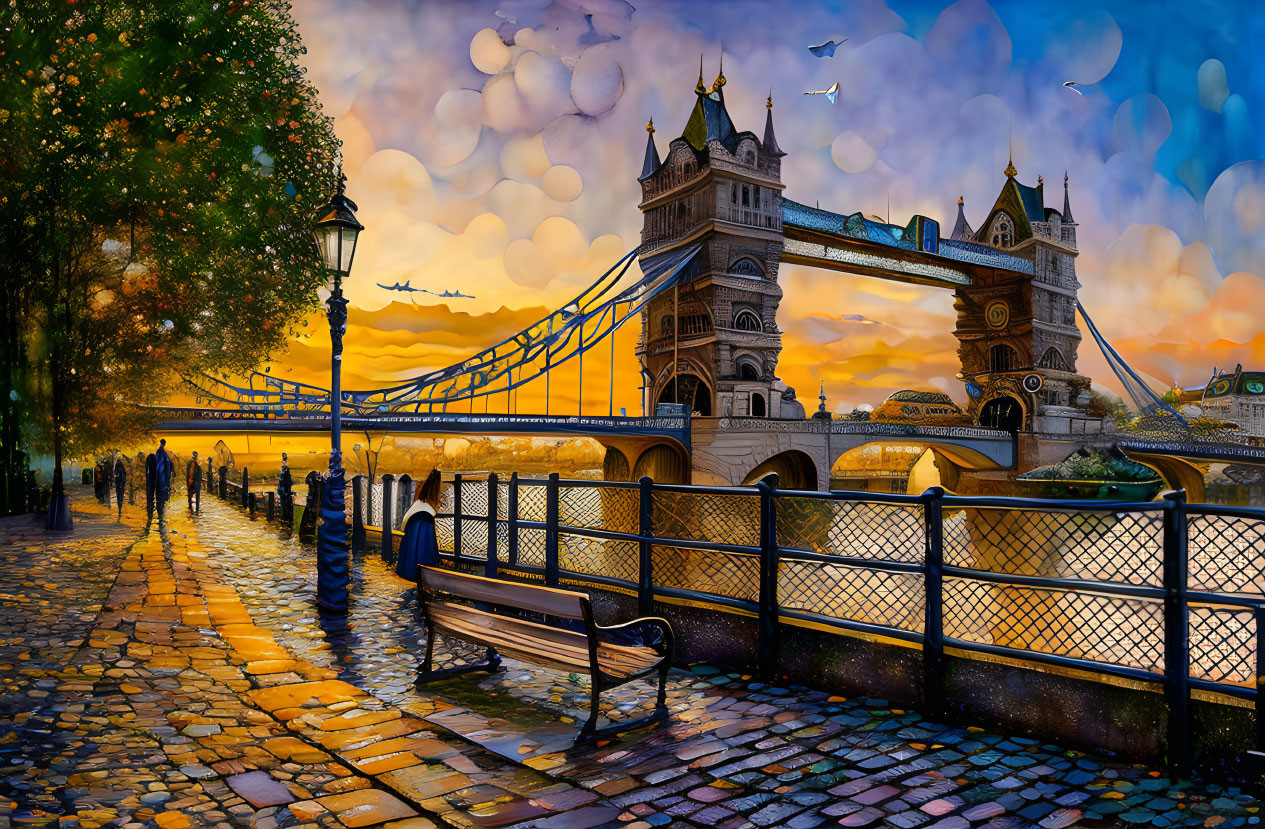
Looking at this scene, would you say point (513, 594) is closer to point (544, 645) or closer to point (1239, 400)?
point (544, 645)

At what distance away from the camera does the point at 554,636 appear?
4105mm

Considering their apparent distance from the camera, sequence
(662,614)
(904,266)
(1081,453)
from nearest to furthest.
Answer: (662,614)
(1081,453)
(904,266)

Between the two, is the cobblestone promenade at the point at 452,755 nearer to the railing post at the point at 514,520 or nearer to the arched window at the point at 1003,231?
the railing post at the point at 514,520

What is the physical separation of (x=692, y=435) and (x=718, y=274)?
1436 cm

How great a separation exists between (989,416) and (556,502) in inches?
2303

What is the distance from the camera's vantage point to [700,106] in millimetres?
46438

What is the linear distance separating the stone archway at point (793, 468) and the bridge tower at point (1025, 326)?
2609 centimetres

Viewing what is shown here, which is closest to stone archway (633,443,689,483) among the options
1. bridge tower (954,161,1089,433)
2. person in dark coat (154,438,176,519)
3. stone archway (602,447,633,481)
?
stone archway (602,447,633,481)

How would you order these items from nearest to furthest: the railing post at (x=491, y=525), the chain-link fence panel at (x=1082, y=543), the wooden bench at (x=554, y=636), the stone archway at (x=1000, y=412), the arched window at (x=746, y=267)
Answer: the chain-link fence panel at (x=1082, y=543), the wooden bench at (x=554, y=636), the railing post at (x=491, y=525), the arched window at (x=746, y=267), the stone archway at (x=1000, y=412)

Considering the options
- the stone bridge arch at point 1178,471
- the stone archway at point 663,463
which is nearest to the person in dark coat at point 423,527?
the stone archway at point 663,463

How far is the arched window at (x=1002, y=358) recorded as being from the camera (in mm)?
58469

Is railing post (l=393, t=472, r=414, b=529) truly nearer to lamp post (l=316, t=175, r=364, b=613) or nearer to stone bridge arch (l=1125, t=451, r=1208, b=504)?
lamp post (l=316, t=175, r=364, b=613)

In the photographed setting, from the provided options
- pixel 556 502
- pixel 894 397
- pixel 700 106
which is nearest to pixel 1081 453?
pixel 894 397

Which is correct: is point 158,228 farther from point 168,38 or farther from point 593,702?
point 593,702
